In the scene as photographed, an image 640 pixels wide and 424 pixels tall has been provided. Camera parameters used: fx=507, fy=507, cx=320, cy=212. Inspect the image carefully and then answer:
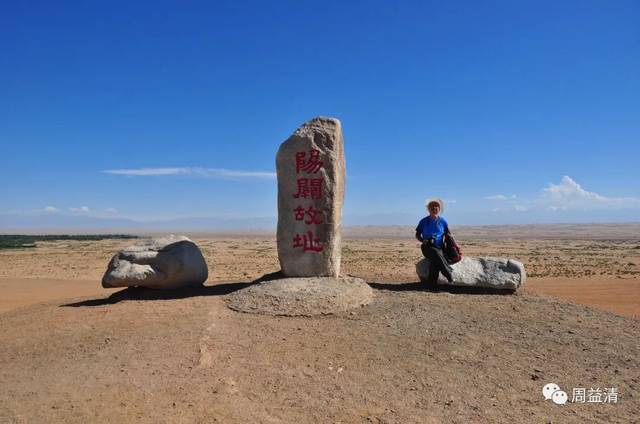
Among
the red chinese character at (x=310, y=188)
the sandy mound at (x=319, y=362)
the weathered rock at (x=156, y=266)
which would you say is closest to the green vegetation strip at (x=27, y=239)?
the weathered rock at (x=156, y=266)

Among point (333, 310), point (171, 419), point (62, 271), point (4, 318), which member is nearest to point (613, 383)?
point (333, 310)

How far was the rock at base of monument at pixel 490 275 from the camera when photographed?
11.8 meters

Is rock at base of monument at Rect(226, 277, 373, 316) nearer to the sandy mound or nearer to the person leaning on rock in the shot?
the sandy mound

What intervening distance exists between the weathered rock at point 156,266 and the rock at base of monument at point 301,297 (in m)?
1.64

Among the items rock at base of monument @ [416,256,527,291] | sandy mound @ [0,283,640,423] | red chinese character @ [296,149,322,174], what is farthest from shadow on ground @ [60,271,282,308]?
rock at base of monument @ [416,256,527,291]

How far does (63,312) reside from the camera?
36.0 ft

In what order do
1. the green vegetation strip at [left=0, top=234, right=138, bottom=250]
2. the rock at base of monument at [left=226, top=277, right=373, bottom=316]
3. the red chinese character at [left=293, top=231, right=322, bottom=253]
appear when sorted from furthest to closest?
the green vegetation strip at [left=0, top=234, right=138, bottom=250], the red chinese character at [left=293, top=231, right=322, bottom=253], the rock at base of monument at [left=226, top=277, right=373, bottom=316]

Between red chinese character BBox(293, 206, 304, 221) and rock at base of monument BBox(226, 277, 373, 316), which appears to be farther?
red chinese character BBox(293, 206, 304, 221)

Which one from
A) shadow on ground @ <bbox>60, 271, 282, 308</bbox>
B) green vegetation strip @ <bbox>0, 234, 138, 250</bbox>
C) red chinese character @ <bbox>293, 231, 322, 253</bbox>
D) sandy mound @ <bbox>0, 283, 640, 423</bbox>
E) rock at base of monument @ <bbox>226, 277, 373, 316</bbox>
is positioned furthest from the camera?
green vegetation strip @ <bbox>0, 234, 138, 250</bbox>

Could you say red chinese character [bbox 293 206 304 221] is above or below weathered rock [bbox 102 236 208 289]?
above

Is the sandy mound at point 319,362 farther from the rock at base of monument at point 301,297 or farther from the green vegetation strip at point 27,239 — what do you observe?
the green vegetation strip at point 27,239

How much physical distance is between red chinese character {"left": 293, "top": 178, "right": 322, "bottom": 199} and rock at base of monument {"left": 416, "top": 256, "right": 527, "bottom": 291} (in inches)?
133

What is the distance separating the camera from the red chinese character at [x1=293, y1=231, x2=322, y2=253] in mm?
11680

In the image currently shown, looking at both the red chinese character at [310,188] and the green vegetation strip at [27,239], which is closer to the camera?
the red chinese character at [310,188]
